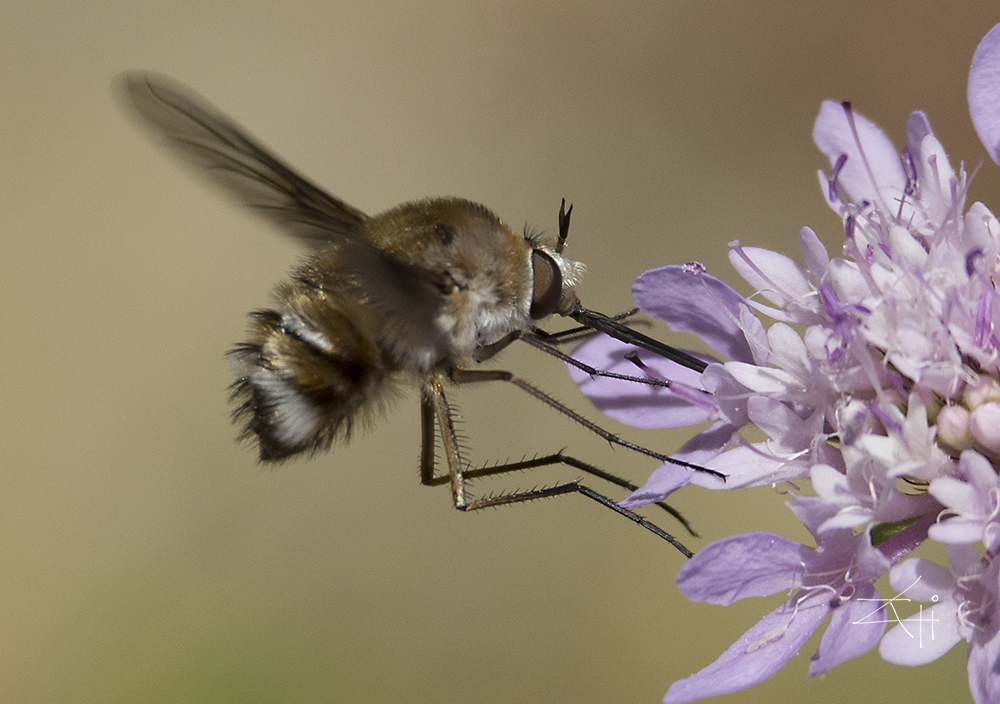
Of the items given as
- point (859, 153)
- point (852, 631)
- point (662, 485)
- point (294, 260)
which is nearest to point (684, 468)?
point (662, 485)

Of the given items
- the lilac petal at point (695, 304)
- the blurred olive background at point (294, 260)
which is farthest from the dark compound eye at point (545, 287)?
the blurred olive background at point (294, 260)

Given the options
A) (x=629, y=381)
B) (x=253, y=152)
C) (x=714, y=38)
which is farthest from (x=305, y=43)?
(x=629, y=381)

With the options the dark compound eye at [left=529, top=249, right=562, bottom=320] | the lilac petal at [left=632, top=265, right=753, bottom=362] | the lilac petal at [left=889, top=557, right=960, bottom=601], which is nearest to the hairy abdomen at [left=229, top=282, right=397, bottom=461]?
the dark compound eye at [left=529, top=249, right=562, bottom=320]

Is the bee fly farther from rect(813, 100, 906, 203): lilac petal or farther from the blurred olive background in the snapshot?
the blurred olive background

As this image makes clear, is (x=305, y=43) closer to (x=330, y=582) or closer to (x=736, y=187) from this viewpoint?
(x=736, y=187)

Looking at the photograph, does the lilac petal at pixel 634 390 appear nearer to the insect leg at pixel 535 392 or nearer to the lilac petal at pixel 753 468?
the insect leg at pixel 535 392

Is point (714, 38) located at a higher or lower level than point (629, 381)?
higher

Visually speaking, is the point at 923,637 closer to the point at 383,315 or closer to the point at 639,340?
the point at 639,340
